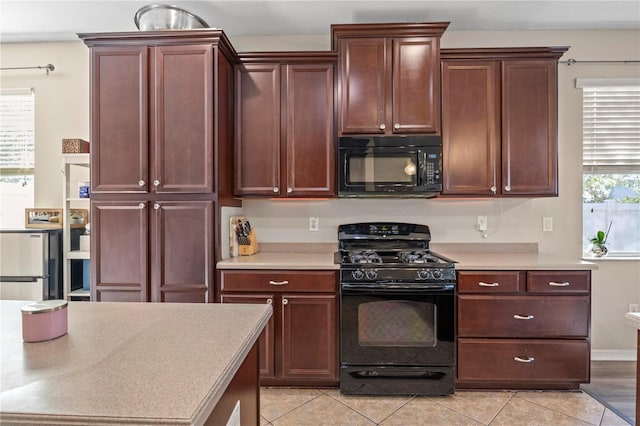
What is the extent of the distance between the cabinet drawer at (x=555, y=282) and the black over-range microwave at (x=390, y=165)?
0.89 m

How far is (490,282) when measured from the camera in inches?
92.2

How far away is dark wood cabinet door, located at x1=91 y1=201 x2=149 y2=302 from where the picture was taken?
7.86 feet

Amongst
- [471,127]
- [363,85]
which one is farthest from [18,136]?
[471,127]

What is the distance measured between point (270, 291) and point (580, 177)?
9.15 ft

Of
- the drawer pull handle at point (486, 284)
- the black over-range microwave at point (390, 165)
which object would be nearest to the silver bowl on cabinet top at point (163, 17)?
the black over-range microwave at point (390, 165)

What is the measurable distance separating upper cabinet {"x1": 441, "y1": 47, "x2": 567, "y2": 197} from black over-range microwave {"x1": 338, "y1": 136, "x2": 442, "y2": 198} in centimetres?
20

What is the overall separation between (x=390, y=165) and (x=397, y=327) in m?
1.18

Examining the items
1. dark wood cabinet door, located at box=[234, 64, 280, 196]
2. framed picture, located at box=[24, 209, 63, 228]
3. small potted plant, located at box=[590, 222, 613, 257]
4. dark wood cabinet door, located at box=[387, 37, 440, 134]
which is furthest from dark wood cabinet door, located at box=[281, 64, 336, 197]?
small potted plant, located at box=[590, 222, 613, 257]

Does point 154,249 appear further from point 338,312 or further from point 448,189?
point 448,189

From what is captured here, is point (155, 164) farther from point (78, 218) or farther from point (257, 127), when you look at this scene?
point (78, 218)

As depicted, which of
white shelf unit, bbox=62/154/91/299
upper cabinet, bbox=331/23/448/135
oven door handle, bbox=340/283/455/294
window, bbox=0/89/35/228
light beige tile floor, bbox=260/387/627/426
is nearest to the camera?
light beige tile floor, bbox=260/387/627/426

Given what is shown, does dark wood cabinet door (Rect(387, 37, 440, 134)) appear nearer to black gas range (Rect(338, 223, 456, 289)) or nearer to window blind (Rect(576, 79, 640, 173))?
black gas range (Rect(338, 223, 456, 289))

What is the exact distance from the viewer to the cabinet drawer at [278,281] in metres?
2.38

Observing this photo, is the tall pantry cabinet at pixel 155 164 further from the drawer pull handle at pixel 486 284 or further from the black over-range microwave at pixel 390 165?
the drawer pull handle at pixel 486 284
